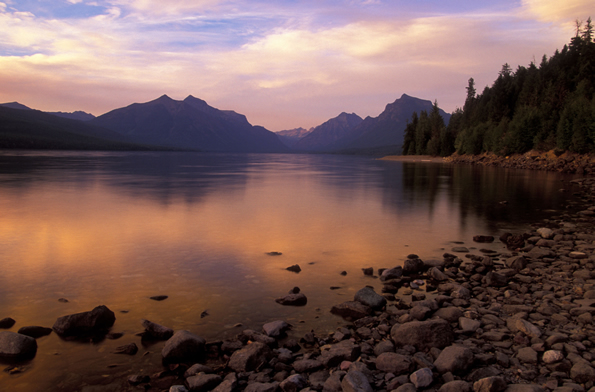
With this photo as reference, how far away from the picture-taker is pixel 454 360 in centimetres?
755

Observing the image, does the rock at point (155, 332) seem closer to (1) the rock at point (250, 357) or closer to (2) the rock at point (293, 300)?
(1) the rock at point (250, 357)

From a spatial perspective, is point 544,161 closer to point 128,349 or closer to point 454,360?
point 454,360

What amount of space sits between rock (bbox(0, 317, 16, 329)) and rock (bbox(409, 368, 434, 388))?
10.0m

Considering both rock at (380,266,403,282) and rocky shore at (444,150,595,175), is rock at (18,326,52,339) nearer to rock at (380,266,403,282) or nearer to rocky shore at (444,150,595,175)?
rock at (380,266,403,282)

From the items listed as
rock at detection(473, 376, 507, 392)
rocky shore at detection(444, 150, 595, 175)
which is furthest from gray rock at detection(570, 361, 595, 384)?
rocky shore at detection(444, 150, 595, 175)

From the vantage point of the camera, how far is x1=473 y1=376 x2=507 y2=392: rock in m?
6.69

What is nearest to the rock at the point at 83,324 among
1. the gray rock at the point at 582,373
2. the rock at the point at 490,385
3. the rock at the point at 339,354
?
the rock at the point at 339,354

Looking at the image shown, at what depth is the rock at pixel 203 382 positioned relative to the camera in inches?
282

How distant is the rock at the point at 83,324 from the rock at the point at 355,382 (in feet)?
20.9

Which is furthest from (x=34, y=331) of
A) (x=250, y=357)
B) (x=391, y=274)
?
(x=391, y=274)

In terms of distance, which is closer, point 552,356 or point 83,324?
point 552,356

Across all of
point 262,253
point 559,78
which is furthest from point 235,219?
point 559,78

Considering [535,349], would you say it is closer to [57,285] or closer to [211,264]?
[211,264]

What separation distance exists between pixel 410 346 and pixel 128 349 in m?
6.55
